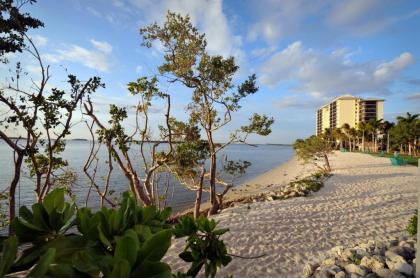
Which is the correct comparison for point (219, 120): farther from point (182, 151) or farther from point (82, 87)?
point (82, 87)

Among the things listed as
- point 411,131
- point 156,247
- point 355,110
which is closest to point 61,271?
point 156,247

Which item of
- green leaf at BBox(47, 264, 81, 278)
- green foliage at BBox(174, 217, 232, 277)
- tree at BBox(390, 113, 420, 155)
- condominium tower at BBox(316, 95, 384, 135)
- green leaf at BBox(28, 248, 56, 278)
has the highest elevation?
condominium tower at BBox(316, 95, 384, 135)

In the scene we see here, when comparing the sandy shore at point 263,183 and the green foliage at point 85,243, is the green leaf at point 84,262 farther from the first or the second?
the sandy shore at point 263,183

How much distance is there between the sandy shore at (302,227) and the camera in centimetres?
538

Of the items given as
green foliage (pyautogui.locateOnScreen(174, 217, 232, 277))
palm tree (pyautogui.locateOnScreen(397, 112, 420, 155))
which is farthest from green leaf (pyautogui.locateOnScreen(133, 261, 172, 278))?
palm tree (pyautogui.locateOnScreen(397, 112, 420, 155))

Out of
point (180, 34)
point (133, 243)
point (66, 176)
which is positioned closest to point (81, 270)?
point (133, 243)

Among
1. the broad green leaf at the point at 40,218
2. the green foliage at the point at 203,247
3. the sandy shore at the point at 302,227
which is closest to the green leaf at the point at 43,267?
the broad green leaf at the point at 40,218

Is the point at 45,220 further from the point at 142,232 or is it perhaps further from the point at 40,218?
the point at 142,232

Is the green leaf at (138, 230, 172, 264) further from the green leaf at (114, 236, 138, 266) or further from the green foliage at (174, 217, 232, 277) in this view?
the green foliage at (174, 217, 232, 277)

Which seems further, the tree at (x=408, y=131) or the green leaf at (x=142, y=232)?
the tree at (x=408, y=131)

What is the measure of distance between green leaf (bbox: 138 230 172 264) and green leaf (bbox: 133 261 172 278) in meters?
0.06

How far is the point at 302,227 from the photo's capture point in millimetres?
7660

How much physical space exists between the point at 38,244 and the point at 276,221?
783 centimetres

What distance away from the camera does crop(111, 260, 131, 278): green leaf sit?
86cm
